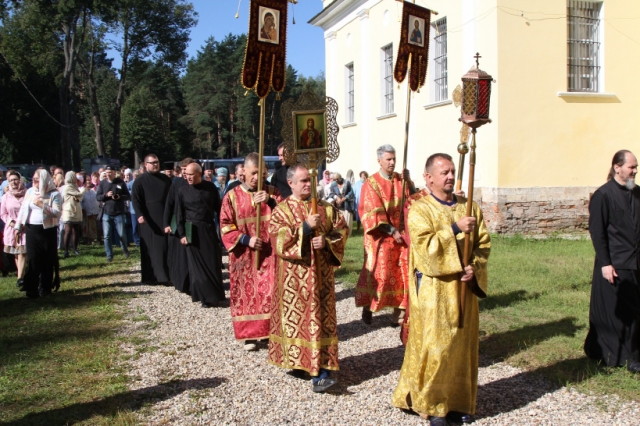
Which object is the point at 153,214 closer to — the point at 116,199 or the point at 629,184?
the point at 116,199

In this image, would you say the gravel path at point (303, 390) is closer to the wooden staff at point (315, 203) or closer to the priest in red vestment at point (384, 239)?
the priest in red vestment at point (384, 239)

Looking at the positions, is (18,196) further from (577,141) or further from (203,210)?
(577,141)

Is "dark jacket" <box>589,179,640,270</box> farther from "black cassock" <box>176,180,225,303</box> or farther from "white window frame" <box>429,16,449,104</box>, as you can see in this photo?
"white window frame" <box>429,16,449,104</box>

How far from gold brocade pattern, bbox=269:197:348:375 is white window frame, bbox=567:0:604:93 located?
37.6ft

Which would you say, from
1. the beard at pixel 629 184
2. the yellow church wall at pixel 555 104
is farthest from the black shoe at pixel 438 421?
the yellow church wall at pixel 555 104

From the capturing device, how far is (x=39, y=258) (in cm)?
951

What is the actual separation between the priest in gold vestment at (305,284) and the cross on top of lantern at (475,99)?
143cm

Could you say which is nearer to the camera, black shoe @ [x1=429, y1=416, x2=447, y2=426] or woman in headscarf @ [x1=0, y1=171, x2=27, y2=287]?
black shoe @ [x1=429, y1=416, x2=447, y2=426]

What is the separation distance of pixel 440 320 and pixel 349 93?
20502mm

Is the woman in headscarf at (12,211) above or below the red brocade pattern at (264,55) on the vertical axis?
below

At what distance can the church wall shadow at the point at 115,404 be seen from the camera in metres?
4.84

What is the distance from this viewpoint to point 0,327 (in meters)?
7.89

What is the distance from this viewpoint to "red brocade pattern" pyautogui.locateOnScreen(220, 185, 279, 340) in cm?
656

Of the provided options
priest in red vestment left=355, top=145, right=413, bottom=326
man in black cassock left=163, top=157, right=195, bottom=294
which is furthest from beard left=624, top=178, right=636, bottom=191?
man in black cassock left=163, top=157, right=195, bottom=294
